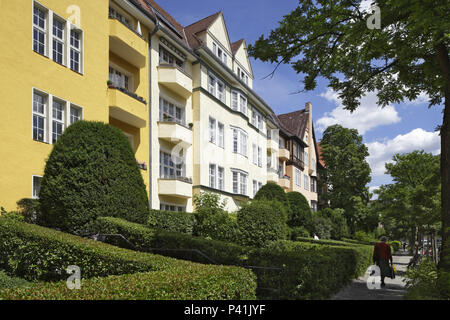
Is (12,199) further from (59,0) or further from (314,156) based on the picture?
(314,156)

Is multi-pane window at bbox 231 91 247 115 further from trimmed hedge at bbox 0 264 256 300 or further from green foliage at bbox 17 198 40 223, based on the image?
trimmed hedge at bbox 0 264 256 300

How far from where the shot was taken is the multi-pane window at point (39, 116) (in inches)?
526

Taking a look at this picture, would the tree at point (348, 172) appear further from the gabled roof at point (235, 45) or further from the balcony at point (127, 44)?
the balcony at point (127, 44)

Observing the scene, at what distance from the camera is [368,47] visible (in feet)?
31.8

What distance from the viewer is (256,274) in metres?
10.7

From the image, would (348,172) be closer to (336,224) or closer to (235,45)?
(336,224)

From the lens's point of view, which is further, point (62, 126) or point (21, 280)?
point (62, 126)

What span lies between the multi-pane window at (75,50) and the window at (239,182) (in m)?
15.9

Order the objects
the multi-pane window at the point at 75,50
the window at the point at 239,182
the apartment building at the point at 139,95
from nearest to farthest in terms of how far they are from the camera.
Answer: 1. the apartment building at the point at 139,95
2. the multi-pane window at the point at 75,50
3. the window at the point at 239,182

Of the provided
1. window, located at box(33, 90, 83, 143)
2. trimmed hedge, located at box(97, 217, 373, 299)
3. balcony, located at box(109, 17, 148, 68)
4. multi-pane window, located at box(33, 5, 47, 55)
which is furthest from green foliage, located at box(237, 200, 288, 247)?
multi-pane window, located at box(33, 5, 47, 55)

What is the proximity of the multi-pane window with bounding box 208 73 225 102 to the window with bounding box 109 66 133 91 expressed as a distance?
727 centimetres

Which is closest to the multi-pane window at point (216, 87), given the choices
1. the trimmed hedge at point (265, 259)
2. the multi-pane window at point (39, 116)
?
the multi-pane window at point (39, 116)

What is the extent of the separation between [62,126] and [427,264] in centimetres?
1304
